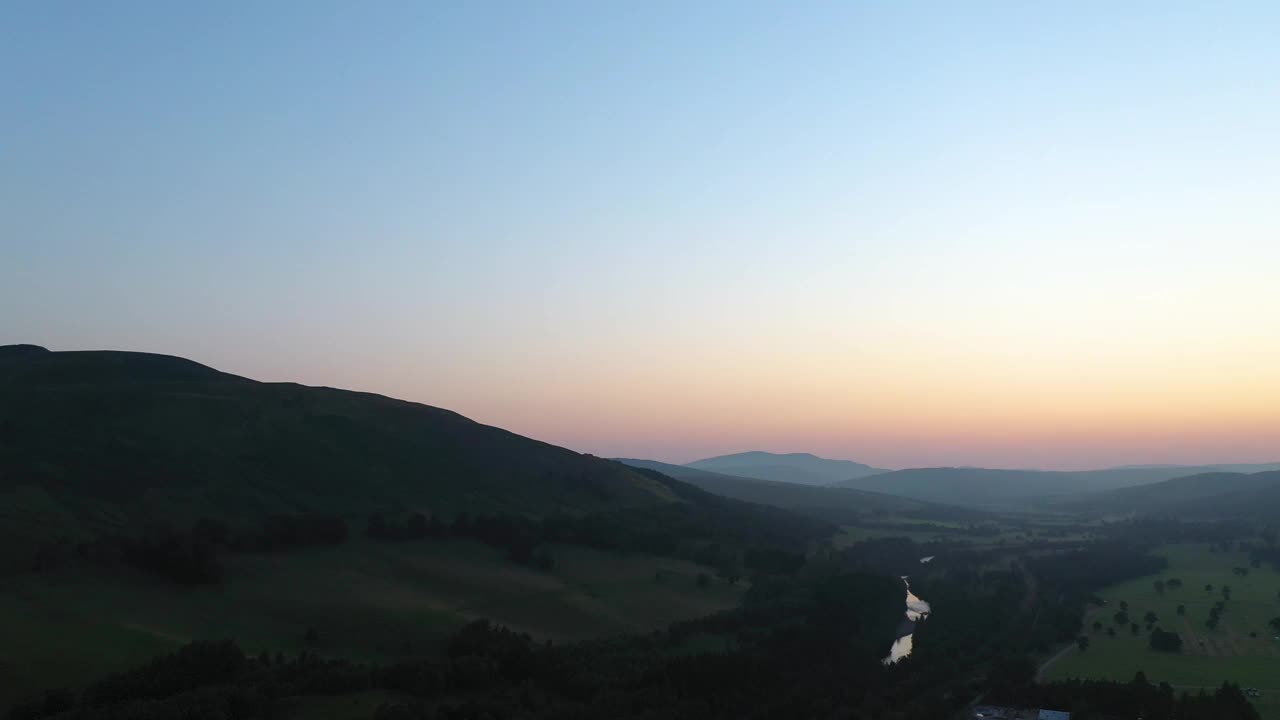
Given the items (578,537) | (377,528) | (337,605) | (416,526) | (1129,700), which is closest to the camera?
(1129,700)

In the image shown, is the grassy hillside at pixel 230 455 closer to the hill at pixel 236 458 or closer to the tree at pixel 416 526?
the hill at pixel 236 458

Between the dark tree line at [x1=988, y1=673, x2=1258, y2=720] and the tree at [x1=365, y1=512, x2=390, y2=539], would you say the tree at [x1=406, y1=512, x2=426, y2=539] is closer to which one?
the tree at [x1=365, y1=512, x2=390, y2=539]

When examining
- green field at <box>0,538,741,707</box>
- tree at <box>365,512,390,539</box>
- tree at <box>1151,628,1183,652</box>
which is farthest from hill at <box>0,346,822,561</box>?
tree at <box>1151,628,1183,652</box>

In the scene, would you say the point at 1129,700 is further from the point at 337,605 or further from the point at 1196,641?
the point at 337,605

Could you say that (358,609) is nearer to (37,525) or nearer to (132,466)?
(37,525)

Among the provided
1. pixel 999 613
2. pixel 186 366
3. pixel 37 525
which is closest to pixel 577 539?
pixel 999 613

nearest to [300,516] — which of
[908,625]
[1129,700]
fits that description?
[908,625]
